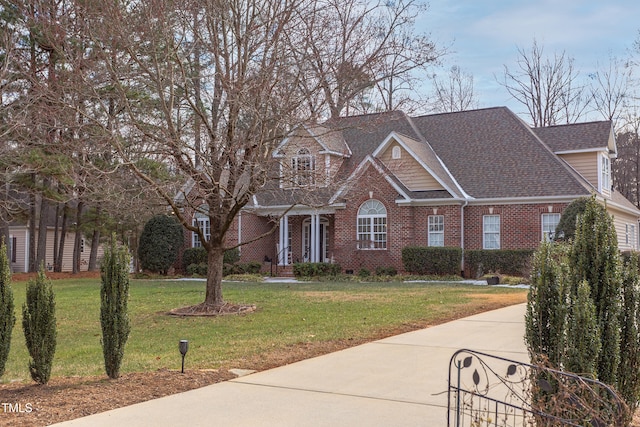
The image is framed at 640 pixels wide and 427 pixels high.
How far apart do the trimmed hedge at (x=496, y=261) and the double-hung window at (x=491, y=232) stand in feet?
2.21

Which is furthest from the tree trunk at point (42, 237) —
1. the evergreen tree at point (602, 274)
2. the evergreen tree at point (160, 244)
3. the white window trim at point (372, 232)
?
the evergreen tree at point (602, 274)

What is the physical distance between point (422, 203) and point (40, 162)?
1450cm

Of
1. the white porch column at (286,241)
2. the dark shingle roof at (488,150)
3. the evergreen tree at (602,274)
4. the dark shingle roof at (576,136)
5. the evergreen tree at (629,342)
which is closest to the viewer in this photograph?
the evergreen tree at (602,274)

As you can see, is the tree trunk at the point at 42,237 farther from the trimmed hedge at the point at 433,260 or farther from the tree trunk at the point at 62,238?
the trimmed hedge at the point at 433,260

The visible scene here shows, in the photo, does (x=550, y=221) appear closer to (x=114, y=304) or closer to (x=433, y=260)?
(x=433, y=260)

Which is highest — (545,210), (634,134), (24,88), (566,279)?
(634,134)

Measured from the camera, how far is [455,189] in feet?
86.7

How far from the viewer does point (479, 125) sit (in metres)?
29.4

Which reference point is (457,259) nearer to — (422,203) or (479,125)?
(422,203)

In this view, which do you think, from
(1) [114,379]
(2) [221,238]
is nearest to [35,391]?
(1) [114,379]

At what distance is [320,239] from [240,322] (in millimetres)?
18296

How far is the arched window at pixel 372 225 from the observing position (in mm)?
26984

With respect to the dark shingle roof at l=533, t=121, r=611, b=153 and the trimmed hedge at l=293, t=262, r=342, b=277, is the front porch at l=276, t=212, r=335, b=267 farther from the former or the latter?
the dark shingle roof at l=533, t=121, r=611, b=153

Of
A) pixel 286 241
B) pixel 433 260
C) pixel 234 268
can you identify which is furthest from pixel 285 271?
pixel 433 260
